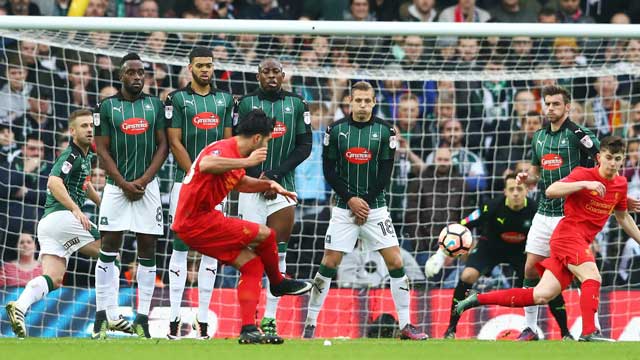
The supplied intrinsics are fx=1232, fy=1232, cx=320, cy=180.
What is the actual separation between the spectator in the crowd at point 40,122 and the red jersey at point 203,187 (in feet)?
14.4

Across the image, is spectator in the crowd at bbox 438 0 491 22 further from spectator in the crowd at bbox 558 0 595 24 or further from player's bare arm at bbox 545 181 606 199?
player's bare arm at bbox 545 181 606 199

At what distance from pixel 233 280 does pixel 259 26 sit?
3420 mm

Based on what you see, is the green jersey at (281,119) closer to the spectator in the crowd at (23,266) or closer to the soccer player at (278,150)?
the soccer player at (278,150)

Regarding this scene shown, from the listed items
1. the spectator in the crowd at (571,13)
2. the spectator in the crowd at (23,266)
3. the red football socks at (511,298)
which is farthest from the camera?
the spectator in the crowd at (571,13)

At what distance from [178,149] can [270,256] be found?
1716mm

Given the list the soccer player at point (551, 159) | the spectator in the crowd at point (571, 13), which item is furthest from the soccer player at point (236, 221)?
the spectator in the crowd at point (571, 13)

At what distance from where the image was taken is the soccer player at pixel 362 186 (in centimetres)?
1097

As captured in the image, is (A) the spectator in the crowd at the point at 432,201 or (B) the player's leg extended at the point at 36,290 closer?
(B) the player's leg extended at the point at 36,290

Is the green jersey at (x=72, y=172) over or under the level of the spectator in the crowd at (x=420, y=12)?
under

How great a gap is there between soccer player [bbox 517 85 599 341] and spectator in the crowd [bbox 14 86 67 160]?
5270 millimetres

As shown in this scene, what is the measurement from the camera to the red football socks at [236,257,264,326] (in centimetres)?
925

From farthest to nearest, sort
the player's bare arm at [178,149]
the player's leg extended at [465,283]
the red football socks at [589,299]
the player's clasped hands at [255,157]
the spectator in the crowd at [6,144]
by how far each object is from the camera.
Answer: the spectator in the crowd at [6,144] < the player's leg extended at [465,283] < the player's bare arm at [178,149] < the red football socks at [589,299] < the player's clasped hands at [255,157]

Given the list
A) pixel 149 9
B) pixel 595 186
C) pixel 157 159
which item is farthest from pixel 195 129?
pixel 149 9

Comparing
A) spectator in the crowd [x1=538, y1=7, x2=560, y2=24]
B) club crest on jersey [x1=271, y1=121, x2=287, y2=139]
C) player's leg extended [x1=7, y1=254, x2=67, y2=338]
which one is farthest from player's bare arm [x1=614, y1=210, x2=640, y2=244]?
spectator in the crowd [x1=538, y1=7, x2=560, y2=24]
